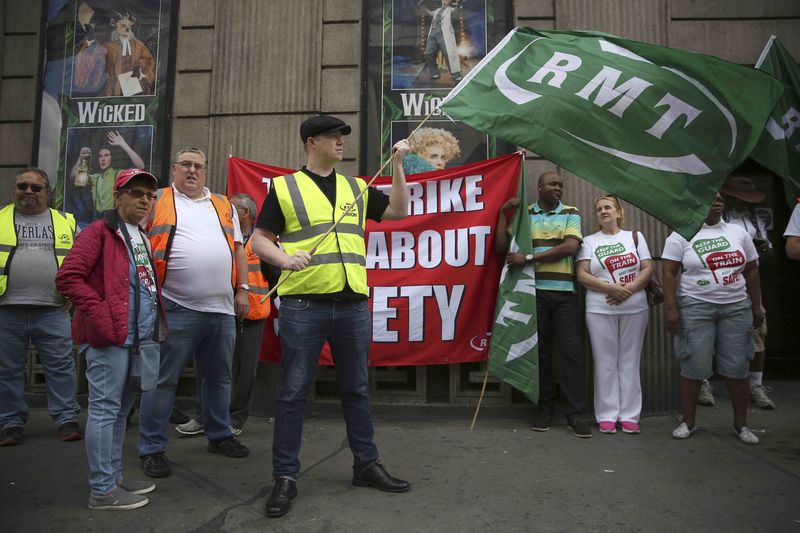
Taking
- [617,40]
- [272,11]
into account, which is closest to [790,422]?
[617,40]

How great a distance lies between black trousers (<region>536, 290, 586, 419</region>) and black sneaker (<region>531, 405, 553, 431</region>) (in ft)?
0.11

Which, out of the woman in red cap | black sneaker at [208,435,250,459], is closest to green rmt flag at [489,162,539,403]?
black sneaker at [208,435,250,459]

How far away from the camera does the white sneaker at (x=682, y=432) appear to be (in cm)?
462

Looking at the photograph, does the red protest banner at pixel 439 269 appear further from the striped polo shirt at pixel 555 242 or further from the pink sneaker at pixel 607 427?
the pink sneaker at pixel 607 427

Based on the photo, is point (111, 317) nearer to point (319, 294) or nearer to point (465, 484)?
point (319, 294)

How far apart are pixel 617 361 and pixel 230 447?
10.8 feet

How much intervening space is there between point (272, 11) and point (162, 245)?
3.65 meters

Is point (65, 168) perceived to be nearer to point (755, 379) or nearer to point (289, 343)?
point (289, 343)

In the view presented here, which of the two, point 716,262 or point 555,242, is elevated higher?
point 555,242

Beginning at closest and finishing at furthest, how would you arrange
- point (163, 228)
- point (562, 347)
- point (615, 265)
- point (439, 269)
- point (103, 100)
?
1. point (163, 228)
2. point (615, 265)
3. point (562, 347)
4. point (439, 269)
5. point (103, 100)

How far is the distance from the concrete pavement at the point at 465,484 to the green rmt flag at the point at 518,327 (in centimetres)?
48

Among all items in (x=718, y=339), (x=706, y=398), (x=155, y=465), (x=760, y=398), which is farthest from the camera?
(x=706, y=398)

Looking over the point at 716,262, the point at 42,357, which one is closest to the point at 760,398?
the point at 716,262

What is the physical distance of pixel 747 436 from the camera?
14.7 ft
